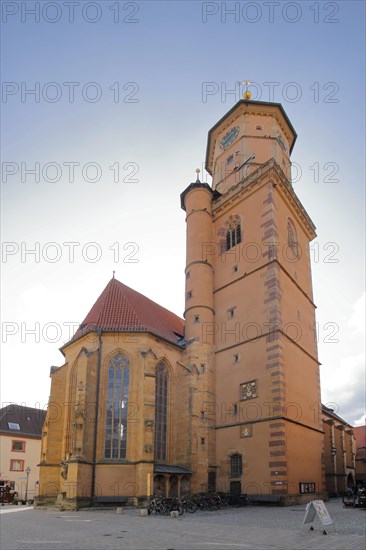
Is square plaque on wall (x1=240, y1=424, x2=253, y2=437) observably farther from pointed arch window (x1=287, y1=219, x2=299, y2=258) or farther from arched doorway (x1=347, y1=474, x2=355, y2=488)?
arched doorway (x1=347, y1=474, x2=355, y2=488)

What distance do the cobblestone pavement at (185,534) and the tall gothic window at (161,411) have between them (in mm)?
9378

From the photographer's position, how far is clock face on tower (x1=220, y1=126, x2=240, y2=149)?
1375 inches

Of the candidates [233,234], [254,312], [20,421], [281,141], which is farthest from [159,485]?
[20,421]

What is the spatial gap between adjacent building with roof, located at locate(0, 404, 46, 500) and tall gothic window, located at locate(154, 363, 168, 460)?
84.7ft

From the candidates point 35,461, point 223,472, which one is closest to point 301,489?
point 223,472

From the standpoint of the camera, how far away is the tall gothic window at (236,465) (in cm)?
2541

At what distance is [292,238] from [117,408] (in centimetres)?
1617

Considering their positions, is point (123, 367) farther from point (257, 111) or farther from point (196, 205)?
point (257, 111)

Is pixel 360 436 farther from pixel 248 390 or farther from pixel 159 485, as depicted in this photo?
pixel 159 485

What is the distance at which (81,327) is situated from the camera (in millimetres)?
29312

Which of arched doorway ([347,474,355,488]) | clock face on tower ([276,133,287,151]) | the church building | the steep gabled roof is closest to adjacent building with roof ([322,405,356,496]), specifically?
arched doorway ([347,474,355,488])

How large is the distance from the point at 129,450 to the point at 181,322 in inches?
497

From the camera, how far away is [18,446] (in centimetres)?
5000

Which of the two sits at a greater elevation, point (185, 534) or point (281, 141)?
point (281, 141)
